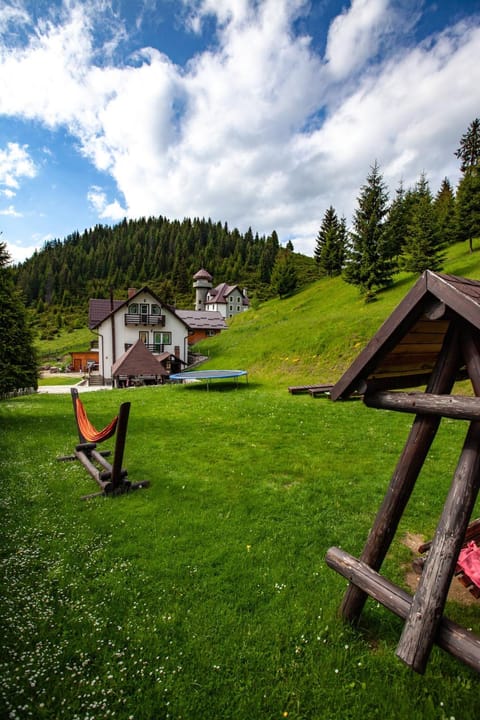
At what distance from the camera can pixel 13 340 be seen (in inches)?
683

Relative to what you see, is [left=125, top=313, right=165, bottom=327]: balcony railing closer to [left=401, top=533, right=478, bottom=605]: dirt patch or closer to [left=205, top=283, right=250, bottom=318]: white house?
[left=401, top=533, right=478, bottom=605]: dirt patch

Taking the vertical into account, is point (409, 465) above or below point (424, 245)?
below

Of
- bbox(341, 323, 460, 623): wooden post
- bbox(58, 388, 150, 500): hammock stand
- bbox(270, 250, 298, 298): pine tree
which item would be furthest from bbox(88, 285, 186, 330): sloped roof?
bbox(341, 323, 460, 623): wooden post

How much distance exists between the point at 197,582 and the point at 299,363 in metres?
26.3

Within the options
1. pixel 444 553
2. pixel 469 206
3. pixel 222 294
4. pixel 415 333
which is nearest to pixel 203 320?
pixel 222 294

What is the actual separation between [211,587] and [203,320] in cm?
6462

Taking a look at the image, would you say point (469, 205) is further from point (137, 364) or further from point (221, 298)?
point (221, 298)

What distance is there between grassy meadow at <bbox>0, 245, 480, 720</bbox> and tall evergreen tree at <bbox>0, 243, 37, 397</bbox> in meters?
5.44

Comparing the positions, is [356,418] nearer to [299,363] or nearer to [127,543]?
[127,543]

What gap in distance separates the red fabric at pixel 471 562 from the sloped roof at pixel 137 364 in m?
29.1

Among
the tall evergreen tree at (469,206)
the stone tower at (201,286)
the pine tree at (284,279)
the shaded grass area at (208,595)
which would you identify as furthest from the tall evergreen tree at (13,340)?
the stone tower at (201,286)

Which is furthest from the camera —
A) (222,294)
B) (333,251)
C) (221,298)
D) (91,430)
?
(222,294)

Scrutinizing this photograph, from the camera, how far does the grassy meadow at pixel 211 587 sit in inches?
148

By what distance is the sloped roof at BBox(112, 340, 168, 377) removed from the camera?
31.8 m
